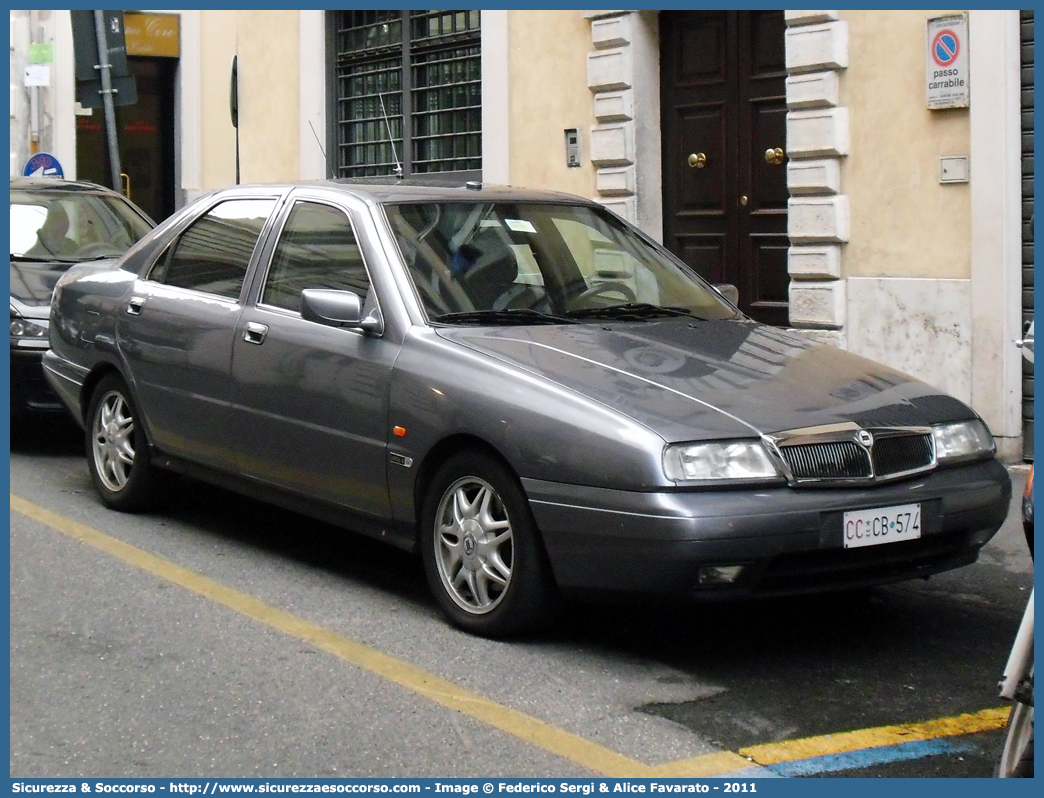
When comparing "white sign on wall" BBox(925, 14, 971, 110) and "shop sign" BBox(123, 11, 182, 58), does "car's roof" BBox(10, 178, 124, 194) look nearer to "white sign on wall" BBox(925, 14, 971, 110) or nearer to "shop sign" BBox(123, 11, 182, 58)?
"white sign on wall" BBox(925, 14, 971, 110)

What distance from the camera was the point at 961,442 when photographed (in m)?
5.69

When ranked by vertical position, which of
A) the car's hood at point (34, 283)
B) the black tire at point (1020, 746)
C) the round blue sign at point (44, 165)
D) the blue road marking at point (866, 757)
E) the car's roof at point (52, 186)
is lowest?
the blue road marking at point (866, 757)

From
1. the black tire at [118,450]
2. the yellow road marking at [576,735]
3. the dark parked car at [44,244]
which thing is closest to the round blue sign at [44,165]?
the dark parked car at [44,244]

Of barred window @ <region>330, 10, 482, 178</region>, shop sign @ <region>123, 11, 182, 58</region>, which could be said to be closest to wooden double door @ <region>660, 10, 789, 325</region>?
barred window @ <region>330, 10, 482, 178</region>

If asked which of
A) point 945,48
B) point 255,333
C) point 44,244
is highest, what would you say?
point 945,48

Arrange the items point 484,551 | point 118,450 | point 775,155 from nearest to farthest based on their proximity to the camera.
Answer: point 484,551, point 118,450, point 775,155

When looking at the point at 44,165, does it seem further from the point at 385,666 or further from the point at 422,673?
the point at 422,673

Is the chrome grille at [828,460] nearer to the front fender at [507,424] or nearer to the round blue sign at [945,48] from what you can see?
the front fender at [507,424]

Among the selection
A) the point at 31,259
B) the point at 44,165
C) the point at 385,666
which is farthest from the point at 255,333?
the point at 44,165

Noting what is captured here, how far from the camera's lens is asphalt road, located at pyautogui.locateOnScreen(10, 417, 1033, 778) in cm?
442

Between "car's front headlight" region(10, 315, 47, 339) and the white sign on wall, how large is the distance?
5.81 m

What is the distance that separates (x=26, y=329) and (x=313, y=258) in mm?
3659

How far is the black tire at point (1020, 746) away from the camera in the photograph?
11.7 feet

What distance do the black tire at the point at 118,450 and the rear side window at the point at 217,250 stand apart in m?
0.62
